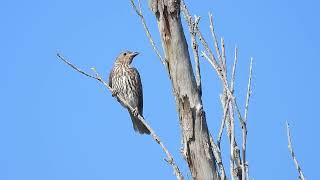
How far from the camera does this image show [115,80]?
11969 millimetres

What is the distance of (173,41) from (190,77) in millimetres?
217

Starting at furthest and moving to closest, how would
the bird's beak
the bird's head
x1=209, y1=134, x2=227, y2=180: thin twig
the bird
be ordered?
the bird's beak, the bird's head, the bird, x1=209, y1=134, x2=227, y2=180: thin twig

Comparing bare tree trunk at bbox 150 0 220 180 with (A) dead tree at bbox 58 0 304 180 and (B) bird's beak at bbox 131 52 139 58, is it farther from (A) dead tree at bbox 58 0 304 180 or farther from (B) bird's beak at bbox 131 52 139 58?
(B) bird's beak at bbox 131 52 139 58

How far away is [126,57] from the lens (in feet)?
41.5

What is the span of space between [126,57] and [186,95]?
947cm

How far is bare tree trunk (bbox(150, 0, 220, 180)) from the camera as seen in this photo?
10.5 feet

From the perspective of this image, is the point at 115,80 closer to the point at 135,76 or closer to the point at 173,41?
the point at 135,76

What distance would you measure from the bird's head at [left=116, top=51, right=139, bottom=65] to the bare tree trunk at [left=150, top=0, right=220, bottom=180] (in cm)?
919

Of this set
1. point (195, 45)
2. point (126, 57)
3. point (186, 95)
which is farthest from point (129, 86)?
point (186, 95)

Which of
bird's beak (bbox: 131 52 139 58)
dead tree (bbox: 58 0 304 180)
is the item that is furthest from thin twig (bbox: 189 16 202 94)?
bird's beak (bbox: 131 52 139 58)

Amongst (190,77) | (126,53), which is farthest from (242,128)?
(126,53)

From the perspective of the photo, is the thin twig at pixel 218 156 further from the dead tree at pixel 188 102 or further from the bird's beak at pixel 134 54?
the bird's beak at pixel 134 54

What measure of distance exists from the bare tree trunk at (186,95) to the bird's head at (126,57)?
919 cm

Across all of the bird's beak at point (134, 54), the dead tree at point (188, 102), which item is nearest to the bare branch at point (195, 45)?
the dead tree at point (188, 102)
